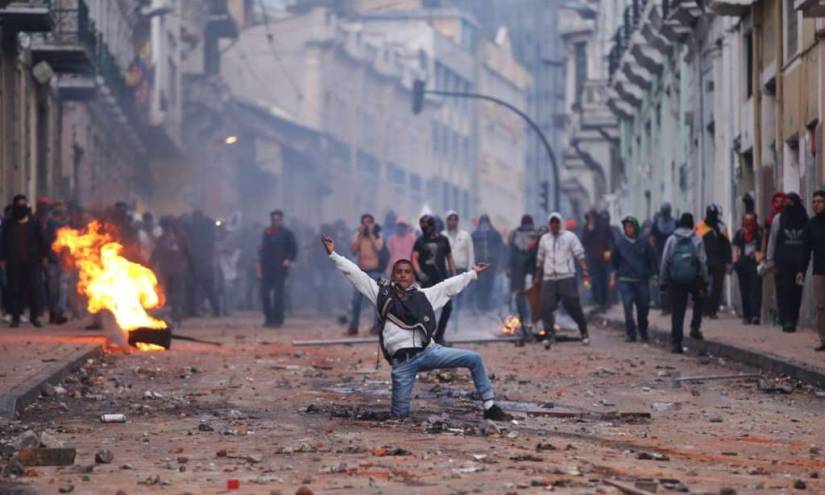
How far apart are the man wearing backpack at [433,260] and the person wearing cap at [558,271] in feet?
4.63

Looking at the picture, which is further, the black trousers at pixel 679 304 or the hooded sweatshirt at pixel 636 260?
the hooded sweatshirt at pixel 636 260

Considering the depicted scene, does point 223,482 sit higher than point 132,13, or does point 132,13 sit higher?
point 132,13

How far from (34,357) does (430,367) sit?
6216 mm

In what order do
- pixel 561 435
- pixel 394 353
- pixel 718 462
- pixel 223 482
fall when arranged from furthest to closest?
pixel 394 353 → pixel 561 435 → pixel 718 462 → pixel 223 482

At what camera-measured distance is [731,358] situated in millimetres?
20109

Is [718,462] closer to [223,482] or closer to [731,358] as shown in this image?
[223,482]

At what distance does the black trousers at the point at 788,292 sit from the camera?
73.3 ft

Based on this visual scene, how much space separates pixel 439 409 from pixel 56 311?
1415cm

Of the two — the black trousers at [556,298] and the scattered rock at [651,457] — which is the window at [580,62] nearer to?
the black trousers at [556,298]

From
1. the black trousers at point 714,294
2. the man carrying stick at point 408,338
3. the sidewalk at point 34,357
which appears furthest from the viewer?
the black trousers at point 714,294

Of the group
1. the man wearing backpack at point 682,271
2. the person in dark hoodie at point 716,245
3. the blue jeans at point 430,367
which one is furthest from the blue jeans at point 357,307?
the blue jeans at point 430,367

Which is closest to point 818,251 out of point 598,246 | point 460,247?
point 460,247

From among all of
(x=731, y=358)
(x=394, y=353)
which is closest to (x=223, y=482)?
(x=394, y=353)

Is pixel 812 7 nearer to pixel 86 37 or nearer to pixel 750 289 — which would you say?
pixel 750 289
